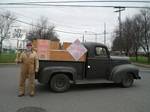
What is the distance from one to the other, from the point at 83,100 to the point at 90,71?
234cm

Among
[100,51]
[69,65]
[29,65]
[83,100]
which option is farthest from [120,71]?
[29,65]

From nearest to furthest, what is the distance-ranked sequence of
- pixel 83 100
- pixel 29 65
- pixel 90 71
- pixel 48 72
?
pixel 83 100 → pixel 29 65 → pixel 48 72 → pixel 90 71

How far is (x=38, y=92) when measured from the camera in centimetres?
940

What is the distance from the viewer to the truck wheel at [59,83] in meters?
9.43

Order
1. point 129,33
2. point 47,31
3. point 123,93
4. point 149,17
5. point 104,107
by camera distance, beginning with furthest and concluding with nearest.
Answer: point 47,31 → point 129,33 → point 149,17 → point 123,93 → point 104,107

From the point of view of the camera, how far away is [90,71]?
33.6 feet

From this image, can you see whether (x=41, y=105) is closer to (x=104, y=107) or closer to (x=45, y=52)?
(x=104, y=107)

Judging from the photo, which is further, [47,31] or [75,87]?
[47,31]

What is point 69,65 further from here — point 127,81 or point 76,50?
point 127,81

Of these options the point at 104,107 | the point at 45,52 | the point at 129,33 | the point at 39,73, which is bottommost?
the point at 104,107

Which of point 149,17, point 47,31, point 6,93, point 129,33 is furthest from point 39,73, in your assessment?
point 47,31

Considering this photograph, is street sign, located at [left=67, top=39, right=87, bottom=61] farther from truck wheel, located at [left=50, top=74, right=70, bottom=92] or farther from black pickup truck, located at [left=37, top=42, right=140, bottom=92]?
truck wheel, located at [left=50, top=74, right=70, bottom=92]

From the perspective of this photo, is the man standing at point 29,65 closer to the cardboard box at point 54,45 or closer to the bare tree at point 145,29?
the cardboard box at point 54,45

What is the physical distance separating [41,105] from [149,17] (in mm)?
34558
